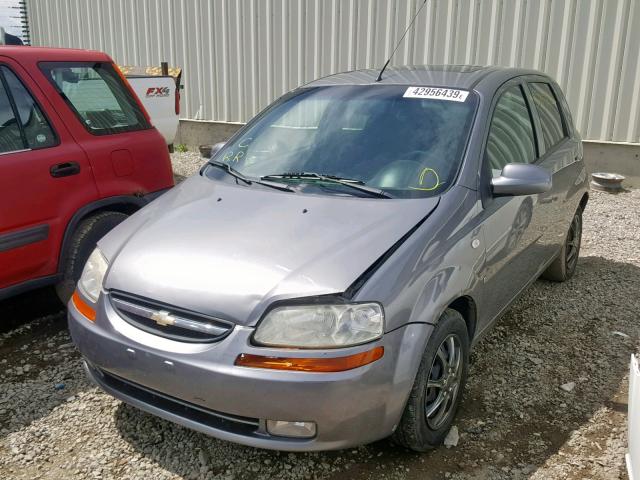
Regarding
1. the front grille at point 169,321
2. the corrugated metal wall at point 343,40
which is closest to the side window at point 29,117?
the front grille at point 169,321

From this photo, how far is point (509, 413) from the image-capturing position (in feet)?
10.5

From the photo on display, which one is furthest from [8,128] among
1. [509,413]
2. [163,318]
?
[509,413]

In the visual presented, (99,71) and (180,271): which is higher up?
(99,71)

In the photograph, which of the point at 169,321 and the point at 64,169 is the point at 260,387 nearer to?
the point at 169,321

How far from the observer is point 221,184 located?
3.30 m

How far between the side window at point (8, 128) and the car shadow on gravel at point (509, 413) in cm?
171

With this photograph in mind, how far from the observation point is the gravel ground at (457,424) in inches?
108

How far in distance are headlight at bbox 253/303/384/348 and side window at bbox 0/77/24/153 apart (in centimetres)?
225

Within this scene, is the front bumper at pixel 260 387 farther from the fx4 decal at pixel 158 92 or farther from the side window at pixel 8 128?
the fx4 decal at pixel 158 92

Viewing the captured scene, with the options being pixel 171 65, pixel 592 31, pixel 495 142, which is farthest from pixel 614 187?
pixel 171 65

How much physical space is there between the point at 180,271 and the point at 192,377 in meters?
0.44

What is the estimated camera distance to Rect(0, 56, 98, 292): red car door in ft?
11.5

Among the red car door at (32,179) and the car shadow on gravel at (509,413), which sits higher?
the red car door at (32,179)

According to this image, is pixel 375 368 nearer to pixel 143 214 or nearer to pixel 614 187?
pixel 143 214
